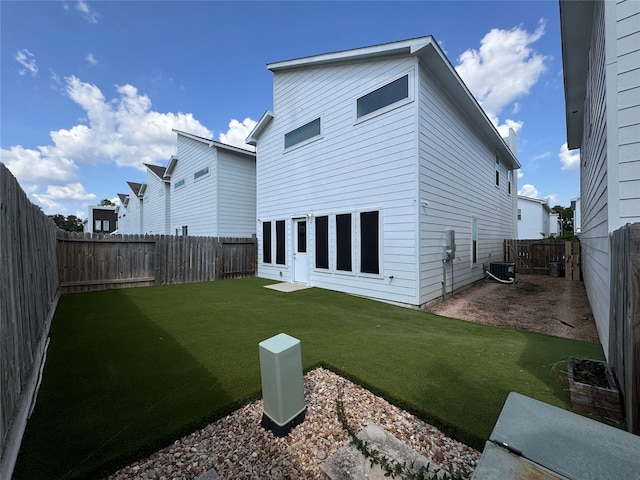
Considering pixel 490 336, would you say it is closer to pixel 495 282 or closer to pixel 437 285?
pixel 437 285

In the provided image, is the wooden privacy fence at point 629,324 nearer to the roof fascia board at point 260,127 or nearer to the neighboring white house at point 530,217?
the roof fascia board at point 260,127

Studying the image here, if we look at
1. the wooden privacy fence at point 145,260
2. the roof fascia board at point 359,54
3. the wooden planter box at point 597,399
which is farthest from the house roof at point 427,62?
the wooden planter box at point 597,399

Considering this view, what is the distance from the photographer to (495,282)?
9.66m

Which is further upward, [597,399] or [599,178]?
[599,178]

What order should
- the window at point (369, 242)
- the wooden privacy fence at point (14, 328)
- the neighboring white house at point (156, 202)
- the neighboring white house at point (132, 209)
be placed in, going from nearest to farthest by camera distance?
the wooden privacy fence at point (14, 328), the window at point (369, 242), the neighboring white house at point (156, 202), the neighboring white house at point (132, 209)

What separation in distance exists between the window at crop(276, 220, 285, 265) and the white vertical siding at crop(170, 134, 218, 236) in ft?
14.1

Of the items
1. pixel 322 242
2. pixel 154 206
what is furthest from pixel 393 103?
pixel 154 206

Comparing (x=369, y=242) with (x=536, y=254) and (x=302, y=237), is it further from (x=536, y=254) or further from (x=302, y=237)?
(x=536, y=254)

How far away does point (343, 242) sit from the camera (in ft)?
24.2

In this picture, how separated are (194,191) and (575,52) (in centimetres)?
1473

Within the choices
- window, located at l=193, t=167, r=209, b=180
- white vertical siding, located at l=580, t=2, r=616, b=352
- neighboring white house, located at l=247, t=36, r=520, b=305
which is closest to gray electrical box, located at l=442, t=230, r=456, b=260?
neighboring white house, located at l=247, t=36, r=520, b=305

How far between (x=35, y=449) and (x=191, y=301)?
4.83 m

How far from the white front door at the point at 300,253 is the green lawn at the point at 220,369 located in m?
2.93

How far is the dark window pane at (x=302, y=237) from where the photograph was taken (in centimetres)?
860
